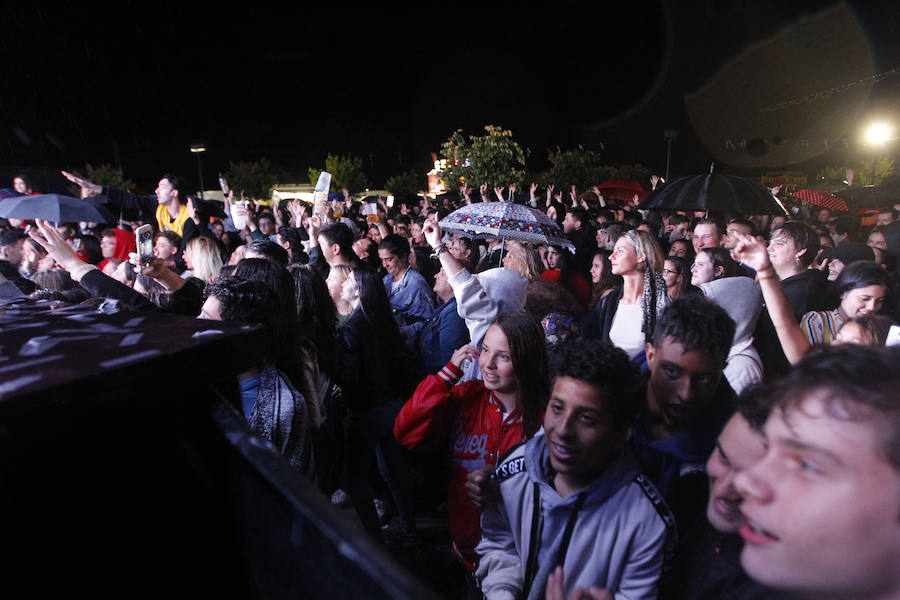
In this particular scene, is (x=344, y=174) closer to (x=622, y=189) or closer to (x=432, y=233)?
(x=622, y=189)

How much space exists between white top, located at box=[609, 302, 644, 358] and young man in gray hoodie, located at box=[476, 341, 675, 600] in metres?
1.62

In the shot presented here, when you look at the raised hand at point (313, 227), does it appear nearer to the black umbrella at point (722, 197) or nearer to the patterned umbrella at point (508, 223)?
the patterned umbrella at point (508, 223)

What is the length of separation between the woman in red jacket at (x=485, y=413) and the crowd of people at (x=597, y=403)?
0.01 metres

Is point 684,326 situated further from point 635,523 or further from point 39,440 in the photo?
point 39,440

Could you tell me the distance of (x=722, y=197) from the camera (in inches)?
214

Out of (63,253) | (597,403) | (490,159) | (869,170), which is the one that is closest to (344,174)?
(490,159)

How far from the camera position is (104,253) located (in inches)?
266

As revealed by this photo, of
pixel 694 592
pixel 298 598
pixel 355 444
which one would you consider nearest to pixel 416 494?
pixel 355 444

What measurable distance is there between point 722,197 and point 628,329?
110 inches

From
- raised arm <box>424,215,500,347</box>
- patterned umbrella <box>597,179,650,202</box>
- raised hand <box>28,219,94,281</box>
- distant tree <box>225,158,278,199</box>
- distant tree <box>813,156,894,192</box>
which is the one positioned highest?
distant tree <box>225,158,278,199</box>

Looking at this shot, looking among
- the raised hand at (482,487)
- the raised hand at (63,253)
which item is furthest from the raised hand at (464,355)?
the raised hand at (63,253)

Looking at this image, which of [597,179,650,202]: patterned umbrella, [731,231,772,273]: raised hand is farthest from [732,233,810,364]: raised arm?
[597,179,650,202]: patterned umbrella

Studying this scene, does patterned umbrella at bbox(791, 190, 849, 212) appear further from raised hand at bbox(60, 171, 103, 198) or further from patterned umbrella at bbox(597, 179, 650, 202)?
raised hand at bbox(60, 171, 103, 198)

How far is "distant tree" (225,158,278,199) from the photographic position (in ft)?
127
